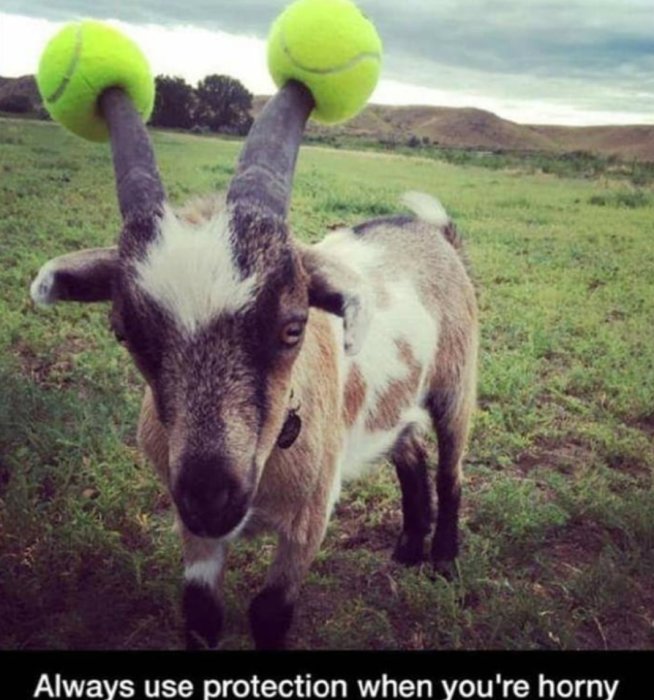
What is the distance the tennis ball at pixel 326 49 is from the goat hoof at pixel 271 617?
149 centimetres

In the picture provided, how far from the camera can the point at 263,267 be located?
196 centimetres

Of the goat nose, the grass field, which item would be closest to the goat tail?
the grass field

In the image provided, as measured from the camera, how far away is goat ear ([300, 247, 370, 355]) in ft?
6.79

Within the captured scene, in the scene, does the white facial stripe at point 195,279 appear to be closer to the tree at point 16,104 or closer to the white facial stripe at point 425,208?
the white facial stripe at point 425,208

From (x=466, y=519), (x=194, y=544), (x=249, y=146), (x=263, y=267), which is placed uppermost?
(x=249, y=146)

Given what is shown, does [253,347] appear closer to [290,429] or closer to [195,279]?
[195,279]

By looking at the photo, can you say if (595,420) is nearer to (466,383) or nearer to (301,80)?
(466,383)

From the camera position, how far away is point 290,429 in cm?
229

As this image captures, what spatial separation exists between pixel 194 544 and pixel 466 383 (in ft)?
5.07

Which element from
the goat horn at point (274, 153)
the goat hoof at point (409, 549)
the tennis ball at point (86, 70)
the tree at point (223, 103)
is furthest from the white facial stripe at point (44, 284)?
the tree at point (223, 103)

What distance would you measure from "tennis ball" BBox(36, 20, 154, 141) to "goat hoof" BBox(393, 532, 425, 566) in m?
2.01

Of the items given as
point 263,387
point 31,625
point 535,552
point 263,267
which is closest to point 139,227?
point 263,267

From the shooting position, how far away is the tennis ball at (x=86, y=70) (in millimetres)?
2479

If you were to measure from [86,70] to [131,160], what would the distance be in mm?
425
